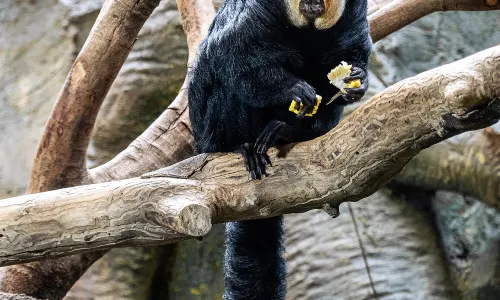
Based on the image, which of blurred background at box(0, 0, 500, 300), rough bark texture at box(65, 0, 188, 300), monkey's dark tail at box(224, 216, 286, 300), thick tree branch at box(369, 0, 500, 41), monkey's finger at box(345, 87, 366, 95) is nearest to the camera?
monkey's finger at box(345, 87, 366, 95)

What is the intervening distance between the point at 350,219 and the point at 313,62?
2.13m

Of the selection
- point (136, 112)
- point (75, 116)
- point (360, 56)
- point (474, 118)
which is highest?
point (136, 112)

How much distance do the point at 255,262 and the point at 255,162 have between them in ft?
2.12

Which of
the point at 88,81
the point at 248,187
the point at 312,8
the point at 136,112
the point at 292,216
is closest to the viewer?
the point at 248,187

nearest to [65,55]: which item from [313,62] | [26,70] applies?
[26,70]

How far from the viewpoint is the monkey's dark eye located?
2898mm

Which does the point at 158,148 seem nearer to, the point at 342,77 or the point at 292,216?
the point at 292,216

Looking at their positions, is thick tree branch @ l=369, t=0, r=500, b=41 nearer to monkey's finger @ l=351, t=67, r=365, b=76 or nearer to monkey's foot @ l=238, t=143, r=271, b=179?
monkey's finger @ l=351, t=67, r=365, b=76

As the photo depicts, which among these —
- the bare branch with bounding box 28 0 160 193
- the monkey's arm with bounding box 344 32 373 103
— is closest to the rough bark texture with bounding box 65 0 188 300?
the bare branch with bounding box 28 0 160 193

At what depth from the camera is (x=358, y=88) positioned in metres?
2.81

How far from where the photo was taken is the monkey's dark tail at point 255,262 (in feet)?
10.6

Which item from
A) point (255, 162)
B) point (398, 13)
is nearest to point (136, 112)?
point (398, 13)

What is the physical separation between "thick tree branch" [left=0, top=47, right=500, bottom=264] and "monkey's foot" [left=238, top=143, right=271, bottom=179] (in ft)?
0.10

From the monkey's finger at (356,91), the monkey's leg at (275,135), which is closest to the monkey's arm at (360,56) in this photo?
the monkey's finger at (356,91)
